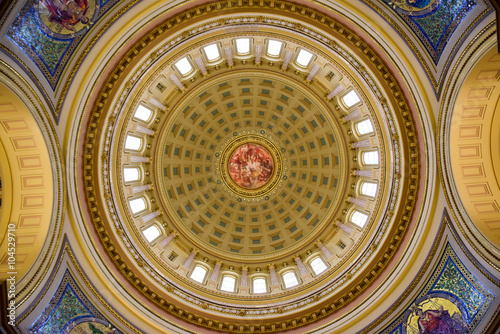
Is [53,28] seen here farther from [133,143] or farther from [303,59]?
[303,59]

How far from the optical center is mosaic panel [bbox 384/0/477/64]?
13547 mm

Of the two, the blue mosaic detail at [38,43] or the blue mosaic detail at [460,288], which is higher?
the blue mosaic detail at [38,43]

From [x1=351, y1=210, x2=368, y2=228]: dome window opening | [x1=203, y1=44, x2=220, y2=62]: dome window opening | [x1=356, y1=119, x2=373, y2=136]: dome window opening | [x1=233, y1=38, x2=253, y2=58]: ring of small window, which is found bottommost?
[x1=351, y1=210, x2=368, y2=228]: dome window opening

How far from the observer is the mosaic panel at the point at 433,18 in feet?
44.4

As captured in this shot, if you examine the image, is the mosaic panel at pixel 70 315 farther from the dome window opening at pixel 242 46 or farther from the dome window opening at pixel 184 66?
the dome window opening at pixel 242 46

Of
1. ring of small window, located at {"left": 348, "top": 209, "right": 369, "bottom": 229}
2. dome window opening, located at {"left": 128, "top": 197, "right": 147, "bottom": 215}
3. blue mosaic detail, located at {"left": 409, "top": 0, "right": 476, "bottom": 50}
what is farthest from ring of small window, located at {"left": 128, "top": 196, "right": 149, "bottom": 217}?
blue mosaic detail, located at {"left": 409, "top": 0, "right": 476, "bottom": 50}

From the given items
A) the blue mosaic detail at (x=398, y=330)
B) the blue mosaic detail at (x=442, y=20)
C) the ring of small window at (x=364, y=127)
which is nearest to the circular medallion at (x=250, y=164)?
the ring of small window at (x=364, y=127)

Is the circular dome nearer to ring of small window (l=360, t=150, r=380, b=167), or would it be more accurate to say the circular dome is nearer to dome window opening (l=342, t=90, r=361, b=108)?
ring of small window (l=360, t=150, r=380, b=167)

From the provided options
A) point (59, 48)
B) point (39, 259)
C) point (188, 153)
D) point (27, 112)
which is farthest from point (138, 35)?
point (188, 153)

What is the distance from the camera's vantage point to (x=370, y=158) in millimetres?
24422

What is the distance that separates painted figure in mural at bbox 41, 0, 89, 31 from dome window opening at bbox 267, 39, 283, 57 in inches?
455

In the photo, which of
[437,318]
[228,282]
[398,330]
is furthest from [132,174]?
[437,318]

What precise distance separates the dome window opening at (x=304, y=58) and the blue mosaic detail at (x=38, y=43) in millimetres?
14102

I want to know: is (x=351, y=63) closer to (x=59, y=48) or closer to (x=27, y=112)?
(x=59, y=48)
